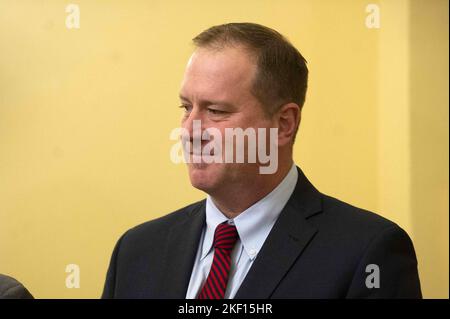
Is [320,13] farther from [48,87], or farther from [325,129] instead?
[48,87]

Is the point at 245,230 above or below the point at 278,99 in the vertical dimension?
below

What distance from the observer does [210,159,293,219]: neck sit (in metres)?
1.34

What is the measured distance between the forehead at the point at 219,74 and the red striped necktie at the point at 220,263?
0.26 meters

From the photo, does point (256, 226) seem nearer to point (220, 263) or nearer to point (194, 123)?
point (220, 263)

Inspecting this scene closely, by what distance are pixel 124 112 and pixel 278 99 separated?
2.96 ft

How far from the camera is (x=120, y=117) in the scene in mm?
2180

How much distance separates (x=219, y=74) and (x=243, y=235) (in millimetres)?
316

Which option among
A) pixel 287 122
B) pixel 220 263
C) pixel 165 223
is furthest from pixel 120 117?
pixel 220 263

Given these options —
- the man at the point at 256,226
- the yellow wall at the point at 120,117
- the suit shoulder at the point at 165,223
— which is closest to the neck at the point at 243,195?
the man at the point at 256,226

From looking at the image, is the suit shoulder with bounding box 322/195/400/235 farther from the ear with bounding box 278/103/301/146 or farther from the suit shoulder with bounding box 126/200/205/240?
the suit shoulder with bounding box 126/200/205/240

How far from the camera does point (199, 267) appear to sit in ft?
4.39
